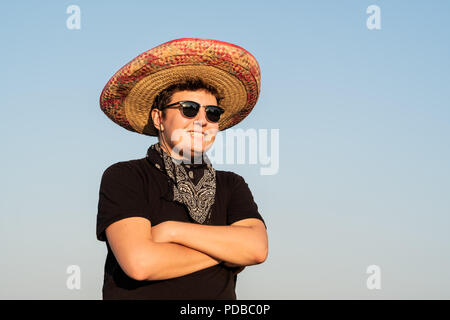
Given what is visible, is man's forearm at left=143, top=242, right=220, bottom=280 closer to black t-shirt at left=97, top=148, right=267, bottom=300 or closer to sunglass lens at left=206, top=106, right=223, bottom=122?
black t-shirt at left=97, top=148, right=267, bottom=300

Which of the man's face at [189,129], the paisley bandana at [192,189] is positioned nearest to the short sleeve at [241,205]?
the paisley bandana at [192,189]

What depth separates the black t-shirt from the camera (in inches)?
165

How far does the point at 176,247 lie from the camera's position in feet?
13.6

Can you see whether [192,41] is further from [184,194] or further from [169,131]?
[184,194]

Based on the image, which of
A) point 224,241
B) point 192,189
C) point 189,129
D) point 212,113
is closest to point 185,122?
point 189,129

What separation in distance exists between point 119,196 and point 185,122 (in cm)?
95

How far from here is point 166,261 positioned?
4.03 m

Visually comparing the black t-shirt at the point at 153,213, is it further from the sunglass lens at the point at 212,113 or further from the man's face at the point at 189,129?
the sunglass lens at the point at 212,113

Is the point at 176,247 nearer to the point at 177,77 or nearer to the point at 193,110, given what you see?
the point at 193,110

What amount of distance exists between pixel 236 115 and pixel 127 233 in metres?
2.16

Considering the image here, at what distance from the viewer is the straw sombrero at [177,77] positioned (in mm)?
4727

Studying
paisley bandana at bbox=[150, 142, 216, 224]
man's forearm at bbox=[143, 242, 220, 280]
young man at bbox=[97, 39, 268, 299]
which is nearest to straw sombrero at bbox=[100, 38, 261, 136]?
young man at bbox=[97, 39, 268, 299]
